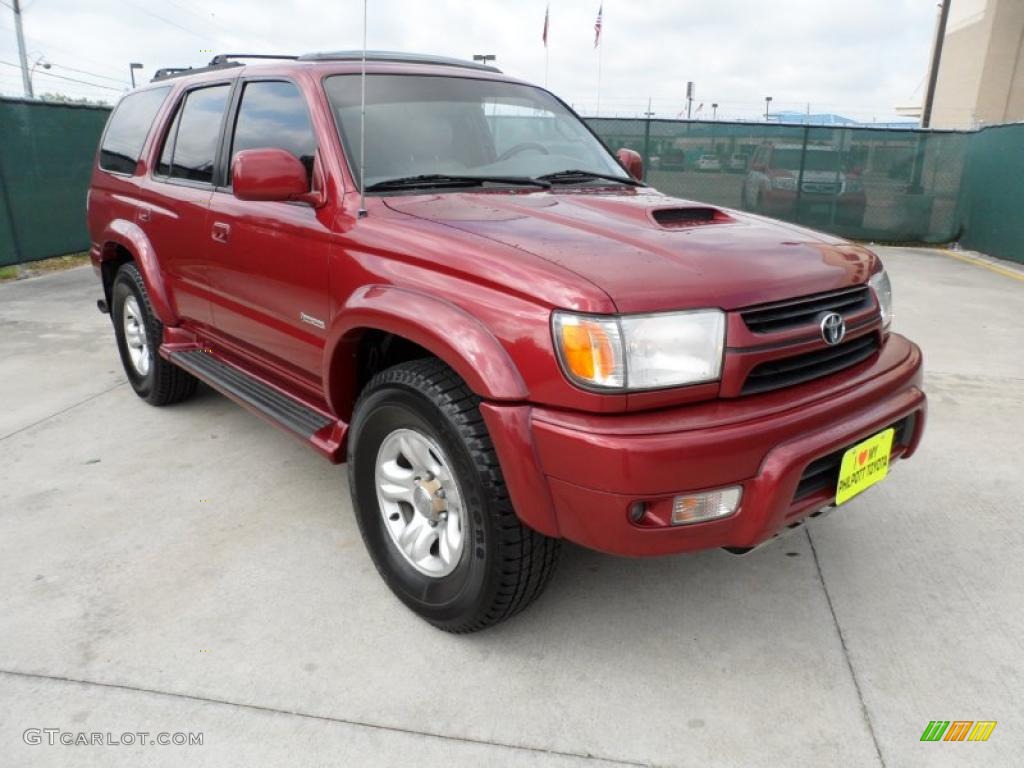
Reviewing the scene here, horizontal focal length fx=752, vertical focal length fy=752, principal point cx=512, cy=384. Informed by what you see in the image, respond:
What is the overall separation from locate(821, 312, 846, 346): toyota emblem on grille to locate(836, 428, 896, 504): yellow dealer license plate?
0.31 m

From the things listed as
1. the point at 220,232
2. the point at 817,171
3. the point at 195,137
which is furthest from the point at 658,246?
the point at 817,171

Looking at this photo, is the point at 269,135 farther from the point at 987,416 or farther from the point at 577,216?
the point at 987,416

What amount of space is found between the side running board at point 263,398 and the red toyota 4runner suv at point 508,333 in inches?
0.6

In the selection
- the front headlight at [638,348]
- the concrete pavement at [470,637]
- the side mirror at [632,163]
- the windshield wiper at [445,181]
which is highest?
the side mirror at [632,163]

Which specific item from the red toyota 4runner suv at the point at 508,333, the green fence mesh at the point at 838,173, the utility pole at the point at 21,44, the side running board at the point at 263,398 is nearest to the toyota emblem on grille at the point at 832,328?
the red toyota 4runner suv at the point at 508,333

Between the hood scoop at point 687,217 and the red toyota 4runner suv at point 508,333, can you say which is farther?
the hood scoop at point 687,217

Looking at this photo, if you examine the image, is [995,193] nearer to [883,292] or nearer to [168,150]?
[883,292]

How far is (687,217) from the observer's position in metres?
2.66

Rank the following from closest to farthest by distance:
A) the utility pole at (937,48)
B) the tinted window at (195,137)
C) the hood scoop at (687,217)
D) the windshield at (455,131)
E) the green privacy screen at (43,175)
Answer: the hood scoop at (687,217) < the windshield at (455,131) < the tinted window at (195,137) < the green privacy screen at (43,175) < the utility pole at (937,48)

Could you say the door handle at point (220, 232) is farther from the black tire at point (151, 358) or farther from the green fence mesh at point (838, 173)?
the green fence mesh at point (838, 173)

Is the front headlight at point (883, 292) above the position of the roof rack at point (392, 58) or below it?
below

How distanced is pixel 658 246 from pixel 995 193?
11.1 m

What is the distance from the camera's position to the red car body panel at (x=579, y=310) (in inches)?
75.6

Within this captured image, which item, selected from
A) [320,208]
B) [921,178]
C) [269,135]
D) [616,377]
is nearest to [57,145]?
[269,135]
